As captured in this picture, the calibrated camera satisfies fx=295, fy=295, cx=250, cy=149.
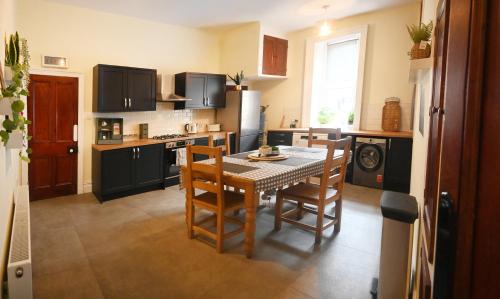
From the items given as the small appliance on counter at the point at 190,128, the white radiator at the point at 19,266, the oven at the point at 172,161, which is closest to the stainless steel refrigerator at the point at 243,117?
the small appliance on counter at the point at 190,128

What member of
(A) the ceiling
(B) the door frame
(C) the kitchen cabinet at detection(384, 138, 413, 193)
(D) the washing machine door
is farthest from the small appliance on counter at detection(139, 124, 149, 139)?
(C) the kitchen cabinet at detection(384, 138, 413, 193)

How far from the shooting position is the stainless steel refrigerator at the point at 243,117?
18.8 ft

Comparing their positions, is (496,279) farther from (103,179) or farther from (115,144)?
(115,144)

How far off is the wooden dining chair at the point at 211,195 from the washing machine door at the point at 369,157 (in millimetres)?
2817

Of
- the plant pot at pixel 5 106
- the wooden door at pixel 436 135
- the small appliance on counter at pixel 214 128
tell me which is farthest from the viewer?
the small appliance on counter at pixel 214 128

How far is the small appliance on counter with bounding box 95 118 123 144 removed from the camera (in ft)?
14.7

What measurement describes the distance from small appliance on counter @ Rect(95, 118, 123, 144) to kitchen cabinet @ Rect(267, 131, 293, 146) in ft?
9.47

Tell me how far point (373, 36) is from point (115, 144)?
15.1ft

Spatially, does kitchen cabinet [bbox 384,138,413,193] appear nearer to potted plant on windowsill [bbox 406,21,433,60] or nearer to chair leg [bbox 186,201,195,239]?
potted plant on windowsill [bbox 406,21,433,60]

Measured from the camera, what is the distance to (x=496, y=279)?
70 centimetres

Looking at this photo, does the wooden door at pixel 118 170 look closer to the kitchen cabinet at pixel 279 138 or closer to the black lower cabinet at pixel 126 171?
the black lower cabinet at pixel 126 171

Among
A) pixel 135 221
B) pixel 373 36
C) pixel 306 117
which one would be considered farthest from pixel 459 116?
pixel 306 117

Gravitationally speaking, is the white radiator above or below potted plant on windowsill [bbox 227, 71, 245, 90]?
below

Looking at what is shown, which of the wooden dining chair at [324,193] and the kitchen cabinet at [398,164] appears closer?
the wooden dining chair at [324,193]
